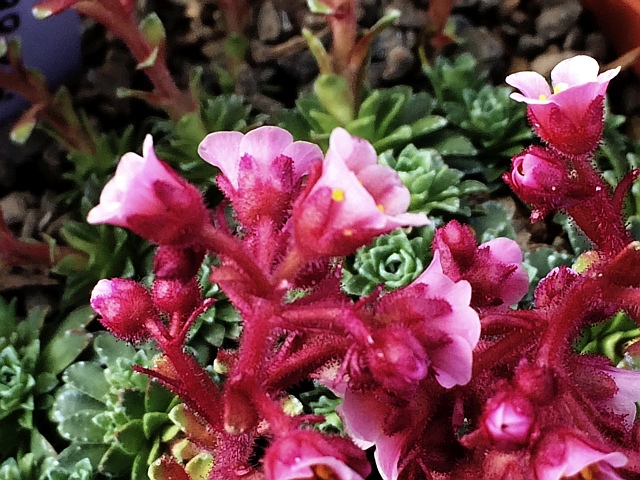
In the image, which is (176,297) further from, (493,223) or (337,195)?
(493,223)

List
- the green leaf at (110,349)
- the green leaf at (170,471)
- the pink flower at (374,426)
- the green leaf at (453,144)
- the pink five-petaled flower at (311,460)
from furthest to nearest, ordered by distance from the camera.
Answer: the green leaf at (453,144), the green leaf at (110,349), the green leaf at (170,471), the pink flower at (374,426), the pink five-petaled flower at (311,460)

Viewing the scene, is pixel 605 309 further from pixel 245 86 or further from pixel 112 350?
pixel 245 86

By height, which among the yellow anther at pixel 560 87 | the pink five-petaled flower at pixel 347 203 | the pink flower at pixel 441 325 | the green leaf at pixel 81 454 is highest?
the pink five-petaled flower at pixel 347 203

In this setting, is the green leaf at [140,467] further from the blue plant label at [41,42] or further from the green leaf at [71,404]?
the blue plant label at [41,42]

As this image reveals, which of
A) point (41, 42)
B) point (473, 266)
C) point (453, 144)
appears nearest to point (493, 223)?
point (453, 144)

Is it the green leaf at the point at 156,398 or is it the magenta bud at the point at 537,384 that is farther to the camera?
the green leaf at the point at 156,398

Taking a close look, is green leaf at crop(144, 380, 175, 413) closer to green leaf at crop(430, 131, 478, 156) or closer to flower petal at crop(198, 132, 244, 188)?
flower petal at crop(198, 132, 244, 188)

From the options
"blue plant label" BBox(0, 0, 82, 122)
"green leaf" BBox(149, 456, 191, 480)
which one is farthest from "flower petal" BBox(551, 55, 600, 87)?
"blue plant label" BBox(0, 0, 82, 122)

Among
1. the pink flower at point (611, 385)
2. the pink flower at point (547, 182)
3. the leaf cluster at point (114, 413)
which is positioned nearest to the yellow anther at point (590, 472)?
the pink flower at point (611, 385)
